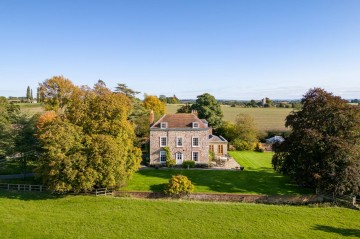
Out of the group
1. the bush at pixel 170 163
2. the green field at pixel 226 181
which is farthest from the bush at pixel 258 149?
the bush at pixel 170 163

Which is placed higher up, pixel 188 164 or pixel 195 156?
pixel 195 156

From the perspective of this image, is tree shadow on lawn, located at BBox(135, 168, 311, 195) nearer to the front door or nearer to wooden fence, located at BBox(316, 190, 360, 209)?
wooden fence, located at BBox(316, 190, 360, 209)

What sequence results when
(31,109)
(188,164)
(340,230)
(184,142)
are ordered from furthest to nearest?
1. (31,109)
2. (184,142)
3. (188,164)
4. (340,230)

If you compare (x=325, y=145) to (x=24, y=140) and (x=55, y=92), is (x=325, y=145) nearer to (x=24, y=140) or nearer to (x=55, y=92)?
(x=24, y=140)

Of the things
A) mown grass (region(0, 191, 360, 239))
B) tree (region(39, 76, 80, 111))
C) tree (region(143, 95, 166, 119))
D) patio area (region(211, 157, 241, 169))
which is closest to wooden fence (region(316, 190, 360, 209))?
mown grass (region(0, 191, 360, 239))

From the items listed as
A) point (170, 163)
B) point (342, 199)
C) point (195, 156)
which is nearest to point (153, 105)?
point (195, 156)

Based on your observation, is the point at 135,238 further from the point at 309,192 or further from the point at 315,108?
the point at 315,108
